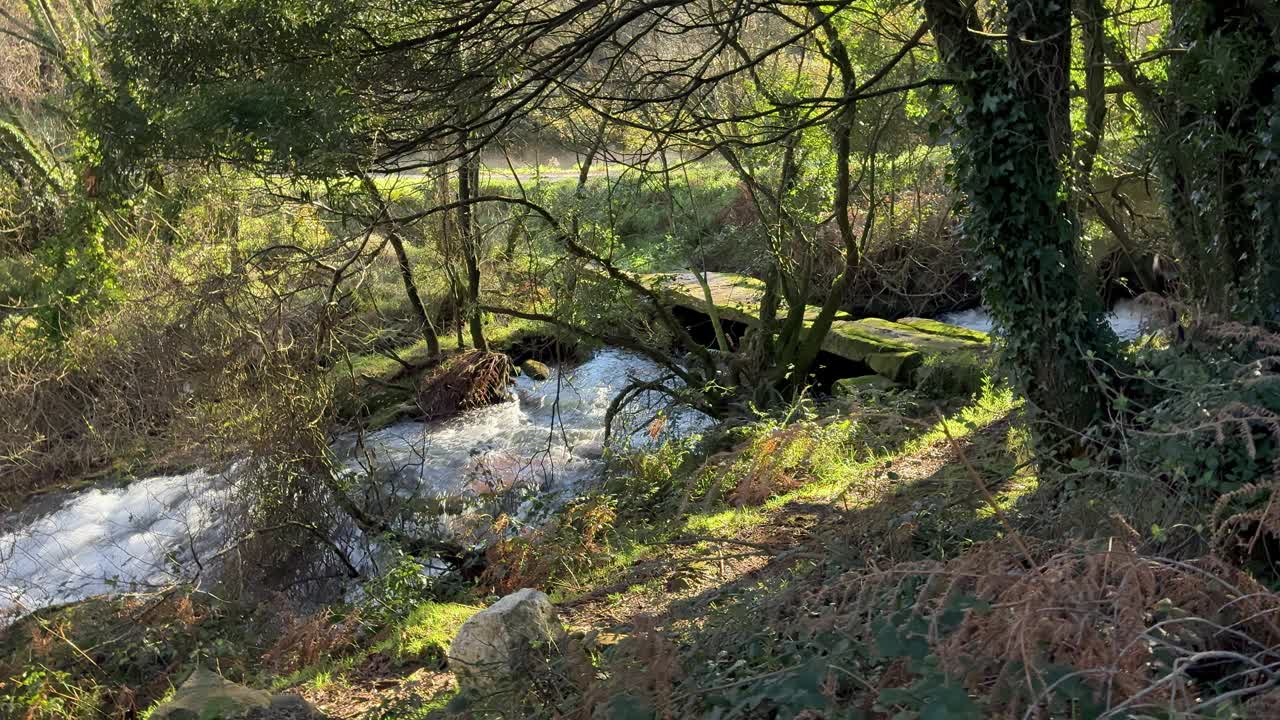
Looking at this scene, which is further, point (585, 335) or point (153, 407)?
point (585, 335)

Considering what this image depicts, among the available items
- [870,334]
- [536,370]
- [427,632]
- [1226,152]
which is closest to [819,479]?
[427,632]

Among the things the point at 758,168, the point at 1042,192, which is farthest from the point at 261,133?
the point at 758,168

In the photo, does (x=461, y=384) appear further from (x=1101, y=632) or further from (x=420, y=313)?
(x=1101, y=632)

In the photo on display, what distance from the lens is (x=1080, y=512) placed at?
3.79m

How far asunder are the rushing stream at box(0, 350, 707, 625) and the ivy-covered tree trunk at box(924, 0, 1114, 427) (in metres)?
5.52

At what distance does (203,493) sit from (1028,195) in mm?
8541

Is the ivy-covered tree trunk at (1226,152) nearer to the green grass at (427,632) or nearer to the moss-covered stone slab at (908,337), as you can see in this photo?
the green grass at (427,632)

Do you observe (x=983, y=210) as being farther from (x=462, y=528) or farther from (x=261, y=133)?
(x=462, y=528)

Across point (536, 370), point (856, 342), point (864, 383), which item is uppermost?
point (856, 342)

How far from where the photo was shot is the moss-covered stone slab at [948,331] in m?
11.8

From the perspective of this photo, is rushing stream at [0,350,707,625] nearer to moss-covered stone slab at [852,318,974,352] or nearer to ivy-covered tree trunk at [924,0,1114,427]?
moss-covered stone slab at [852,318,974,352]

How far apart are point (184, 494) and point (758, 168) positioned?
24.6 ft

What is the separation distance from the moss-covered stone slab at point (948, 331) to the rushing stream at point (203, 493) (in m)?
3.38

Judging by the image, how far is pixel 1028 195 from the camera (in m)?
5.52
